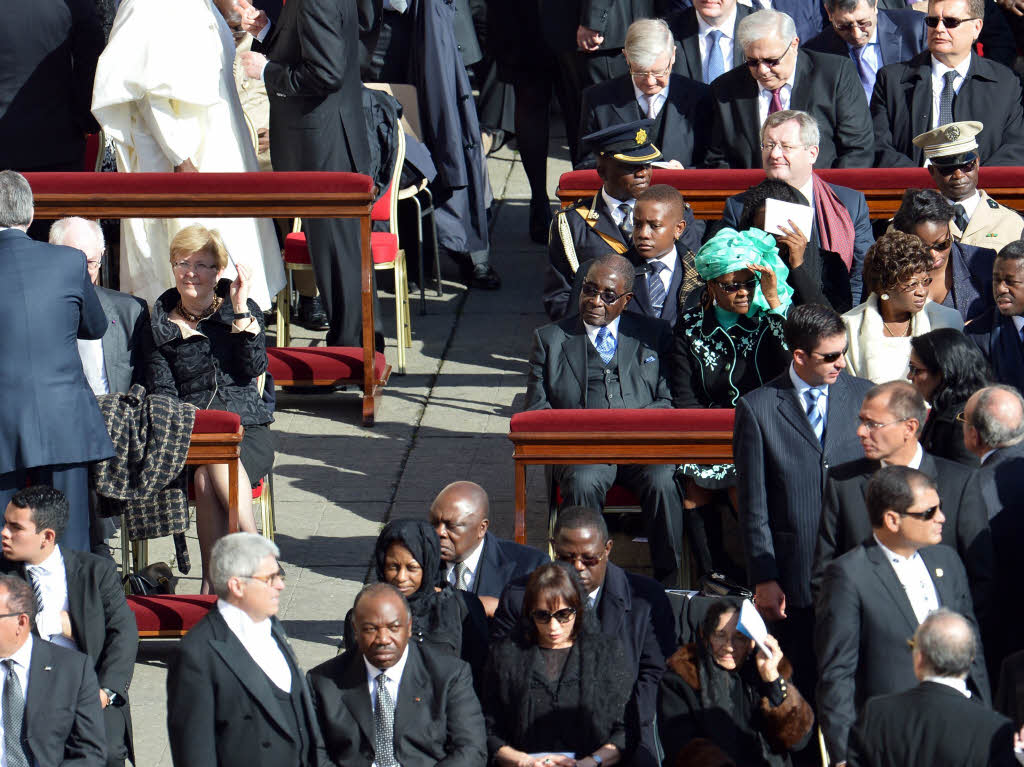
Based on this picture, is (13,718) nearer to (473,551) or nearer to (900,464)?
(473,551)

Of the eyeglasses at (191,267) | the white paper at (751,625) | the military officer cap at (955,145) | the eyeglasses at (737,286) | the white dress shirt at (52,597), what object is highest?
the military officer cap at (955,145)

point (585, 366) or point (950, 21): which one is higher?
point (950, 21)

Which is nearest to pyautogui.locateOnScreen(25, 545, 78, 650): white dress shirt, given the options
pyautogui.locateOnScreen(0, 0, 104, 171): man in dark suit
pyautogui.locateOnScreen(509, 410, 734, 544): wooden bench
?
pyautogui.locateOnScreen(509, 410, 734, 544): wooden bench

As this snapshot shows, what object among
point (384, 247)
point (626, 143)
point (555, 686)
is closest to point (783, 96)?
point (626, 143)

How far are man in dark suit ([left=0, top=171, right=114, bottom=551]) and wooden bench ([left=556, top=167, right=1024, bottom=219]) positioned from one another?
9.94ft

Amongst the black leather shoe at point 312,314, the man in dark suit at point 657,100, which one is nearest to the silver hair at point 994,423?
the man in dark suit at point 657,100

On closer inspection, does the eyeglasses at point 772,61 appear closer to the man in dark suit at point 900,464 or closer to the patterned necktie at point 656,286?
the patterned necktie at point 656,286

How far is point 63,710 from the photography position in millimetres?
6215

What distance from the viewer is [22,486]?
7188 millimetres

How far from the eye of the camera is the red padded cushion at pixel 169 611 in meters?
7.61

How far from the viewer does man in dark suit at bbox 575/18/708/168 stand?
9.37m

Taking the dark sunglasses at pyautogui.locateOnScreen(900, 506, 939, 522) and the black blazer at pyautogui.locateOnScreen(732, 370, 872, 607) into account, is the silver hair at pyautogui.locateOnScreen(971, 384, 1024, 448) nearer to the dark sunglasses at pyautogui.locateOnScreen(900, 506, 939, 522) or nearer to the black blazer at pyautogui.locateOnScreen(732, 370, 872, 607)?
the black blazer at pyautogui.locateOnScreen(732, 370, 872, 607)

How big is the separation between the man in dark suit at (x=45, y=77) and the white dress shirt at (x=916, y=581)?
562cm

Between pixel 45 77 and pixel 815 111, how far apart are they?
12.8 feet
